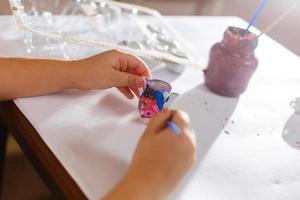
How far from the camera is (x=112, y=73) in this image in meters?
0.74

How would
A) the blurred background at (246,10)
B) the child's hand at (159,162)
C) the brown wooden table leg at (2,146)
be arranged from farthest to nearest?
the blurred background at (246,10) < the brown wooden table leg at (2,146) < the child's hand at (159,162)

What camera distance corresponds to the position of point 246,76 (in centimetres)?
81

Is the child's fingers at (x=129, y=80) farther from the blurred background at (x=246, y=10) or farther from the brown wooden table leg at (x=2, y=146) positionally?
the blurred background at (x=246, y=10)

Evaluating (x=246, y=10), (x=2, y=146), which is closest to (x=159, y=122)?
(x=2, y=146)

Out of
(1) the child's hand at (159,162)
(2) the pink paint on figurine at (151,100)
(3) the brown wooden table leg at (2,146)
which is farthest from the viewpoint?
(3) the brown wooden table leg at (2,146)

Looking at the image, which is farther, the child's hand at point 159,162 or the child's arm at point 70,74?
the child's arm at point 70,74

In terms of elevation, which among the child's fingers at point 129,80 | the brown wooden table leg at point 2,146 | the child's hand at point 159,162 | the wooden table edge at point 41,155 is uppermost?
the child's hand at point 159,162

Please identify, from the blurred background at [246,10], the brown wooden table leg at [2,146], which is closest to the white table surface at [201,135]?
the brown wooden table leg at [2,146]

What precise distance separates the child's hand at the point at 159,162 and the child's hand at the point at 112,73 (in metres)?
0.23

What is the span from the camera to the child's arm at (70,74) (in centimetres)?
70

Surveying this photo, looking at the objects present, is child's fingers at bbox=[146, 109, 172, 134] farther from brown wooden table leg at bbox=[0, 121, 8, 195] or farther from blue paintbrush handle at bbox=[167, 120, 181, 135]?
brown wooden table leg at bbox=[0, 121, 8, 195]

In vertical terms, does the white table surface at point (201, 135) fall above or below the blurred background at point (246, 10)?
above

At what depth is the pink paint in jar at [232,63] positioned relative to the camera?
0.78 meters

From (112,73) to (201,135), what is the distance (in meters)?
0.20
